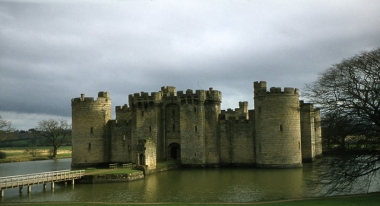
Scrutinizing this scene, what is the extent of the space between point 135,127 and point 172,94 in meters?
5.09

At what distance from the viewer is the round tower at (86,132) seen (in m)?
42.7

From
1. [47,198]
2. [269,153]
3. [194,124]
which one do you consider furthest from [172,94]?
[47,198]

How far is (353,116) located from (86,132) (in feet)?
102

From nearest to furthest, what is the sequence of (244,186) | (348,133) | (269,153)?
(348,133) → (244,186) → (269,153)

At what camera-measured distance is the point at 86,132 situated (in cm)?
4288

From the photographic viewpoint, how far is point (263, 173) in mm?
31688

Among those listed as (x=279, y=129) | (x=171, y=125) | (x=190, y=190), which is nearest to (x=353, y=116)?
(x=190, y=190)

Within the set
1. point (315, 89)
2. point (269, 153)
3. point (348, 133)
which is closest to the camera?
point (348, 133)

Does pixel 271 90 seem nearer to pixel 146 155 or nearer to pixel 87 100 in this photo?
pixel 146 155

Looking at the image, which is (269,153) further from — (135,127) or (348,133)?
(348,133)

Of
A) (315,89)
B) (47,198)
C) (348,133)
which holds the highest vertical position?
(315,89)

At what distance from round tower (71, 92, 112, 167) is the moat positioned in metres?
13.6

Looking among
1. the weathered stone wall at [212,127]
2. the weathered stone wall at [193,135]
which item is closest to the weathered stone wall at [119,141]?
the weathered stone wall at [193,135]

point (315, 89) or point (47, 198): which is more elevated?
point (315, 89)
